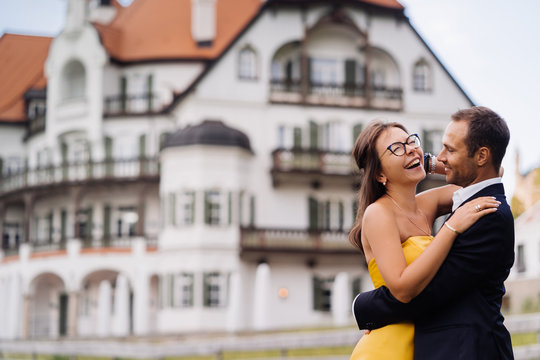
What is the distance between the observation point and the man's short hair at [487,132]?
381cm

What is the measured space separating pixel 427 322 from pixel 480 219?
494 mm

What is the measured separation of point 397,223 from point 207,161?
32133 mm

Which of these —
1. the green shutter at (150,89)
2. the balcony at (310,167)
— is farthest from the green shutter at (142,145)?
the balcony at (310,167)

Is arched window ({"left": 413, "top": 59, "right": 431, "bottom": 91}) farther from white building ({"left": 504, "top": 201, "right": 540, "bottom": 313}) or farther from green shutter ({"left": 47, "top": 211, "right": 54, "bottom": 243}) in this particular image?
green shutter ({"left": 47, "top": 211, "right": 54, "bottom": 243})

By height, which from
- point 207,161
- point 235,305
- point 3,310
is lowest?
point 3,310

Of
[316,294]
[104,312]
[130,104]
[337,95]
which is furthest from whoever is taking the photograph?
[130,104]

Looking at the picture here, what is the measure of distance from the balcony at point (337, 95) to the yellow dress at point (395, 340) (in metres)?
34.0

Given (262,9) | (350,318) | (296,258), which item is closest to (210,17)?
(262,9)

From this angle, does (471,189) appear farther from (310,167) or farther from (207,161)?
(310,167)

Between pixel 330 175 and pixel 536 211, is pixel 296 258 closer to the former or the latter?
pixel 330 175

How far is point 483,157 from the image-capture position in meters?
3.86

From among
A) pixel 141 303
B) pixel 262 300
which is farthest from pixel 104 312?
pixel 262 300

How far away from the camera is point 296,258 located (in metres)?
36.9

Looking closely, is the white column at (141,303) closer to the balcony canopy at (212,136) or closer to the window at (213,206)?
the window at (213,206)
